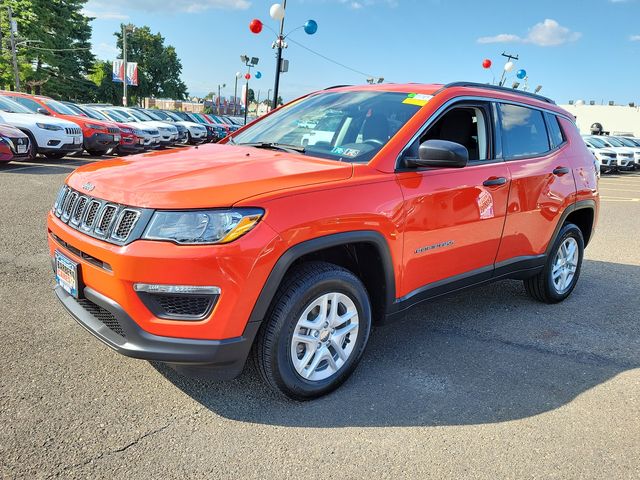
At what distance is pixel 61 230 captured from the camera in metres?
2.89

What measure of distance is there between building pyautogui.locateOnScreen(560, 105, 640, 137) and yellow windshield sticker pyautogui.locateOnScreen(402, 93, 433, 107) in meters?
69.5

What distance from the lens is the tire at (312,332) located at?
266 centimetres

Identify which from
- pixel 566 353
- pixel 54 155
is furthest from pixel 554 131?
pixel 54 155

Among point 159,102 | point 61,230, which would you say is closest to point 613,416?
point 61,230

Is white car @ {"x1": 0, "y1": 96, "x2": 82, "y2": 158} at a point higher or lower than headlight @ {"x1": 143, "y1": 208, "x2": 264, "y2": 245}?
lower

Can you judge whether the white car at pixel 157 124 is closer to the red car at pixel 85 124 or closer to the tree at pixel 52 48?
the red car at pixel 85 124

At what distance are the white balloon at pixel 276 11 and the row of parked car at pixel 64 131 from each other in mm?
5299

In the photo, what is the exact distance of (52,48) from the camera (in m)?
41.5

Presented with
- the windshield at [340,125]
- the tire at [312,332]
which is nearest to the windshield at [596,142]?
the windshield at [340,125]

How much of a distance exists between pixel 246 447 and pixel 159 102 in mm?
81098

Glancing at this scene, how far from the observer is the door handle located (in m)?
3.62

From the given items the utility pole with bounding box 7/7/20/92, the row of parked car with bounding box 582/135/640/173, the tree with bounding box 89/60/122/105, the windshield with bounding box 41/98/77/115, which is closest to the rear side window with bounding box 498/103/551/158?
the windshield with bounding box 41/98/77/115

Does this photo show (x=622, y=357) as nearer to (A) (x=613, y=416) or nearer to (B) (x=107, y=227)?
(A) (x=613, y=416)

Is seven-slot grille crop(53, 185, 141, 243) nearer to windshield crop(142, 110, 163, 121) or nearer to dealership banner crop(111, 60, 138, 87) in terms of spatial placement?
windshield crop(142, 110, 163, 121)
